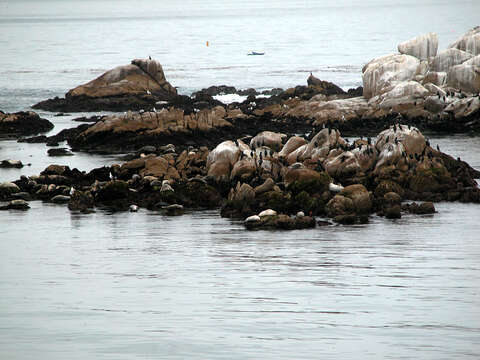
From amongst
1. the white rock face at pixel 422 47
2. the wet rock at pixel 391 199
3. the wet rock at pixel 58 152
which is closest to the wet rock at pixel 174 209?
the wet rock at pixel 391 199

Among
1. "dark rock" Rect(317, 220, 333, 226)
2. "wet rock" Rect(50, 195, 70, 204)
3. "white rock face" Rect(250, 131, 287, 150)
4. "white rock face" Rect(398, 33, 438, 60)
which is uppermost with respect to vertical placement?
"white rock face" Rect(398, 33, 438, 60)

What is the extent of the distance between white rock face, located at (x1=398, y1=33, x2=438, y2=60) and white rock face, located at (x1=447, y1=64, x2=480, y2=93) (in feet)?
13.0

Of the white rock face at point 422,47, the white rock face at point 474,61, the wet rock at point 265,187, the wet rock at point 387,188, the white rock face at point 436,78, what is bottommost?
the wet rock at point 387,188

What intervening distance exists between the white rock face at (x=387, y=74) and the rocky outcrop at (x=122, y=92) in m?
18.0

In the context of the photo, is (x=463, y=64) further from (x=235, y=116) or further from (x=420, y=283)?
(x=420, y=283)

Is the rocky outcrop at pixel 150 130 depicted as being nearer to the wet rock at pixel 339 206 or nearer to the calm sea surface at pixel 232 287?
the calm sea surface at pixel 232 287

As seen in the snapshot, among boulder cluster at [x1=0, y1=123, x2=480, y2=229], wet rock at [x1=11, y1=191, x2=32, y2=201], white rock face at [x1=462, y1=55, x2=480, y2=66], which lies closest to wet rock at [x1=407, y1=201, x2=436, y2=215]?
boulder cluster at [x1=0, y1=123, x2=480, y2=229]

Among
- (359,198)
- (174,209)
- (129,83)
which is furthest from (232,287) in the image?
(129,83)

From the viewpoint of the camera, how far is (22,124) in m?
54.5

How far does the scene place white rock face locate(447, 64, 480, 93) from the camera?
183 feet

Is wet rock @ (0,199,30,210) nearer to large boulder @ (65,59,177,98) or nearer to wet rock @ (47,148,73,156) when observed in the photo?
wet rock @ (47,148,73,156)

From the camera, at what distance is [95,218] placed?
87.9 feet

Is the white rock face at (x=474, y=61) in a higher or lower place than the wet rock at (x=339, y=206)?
higher

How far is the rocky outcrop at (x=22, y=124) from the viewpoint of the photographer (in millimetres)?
53188
